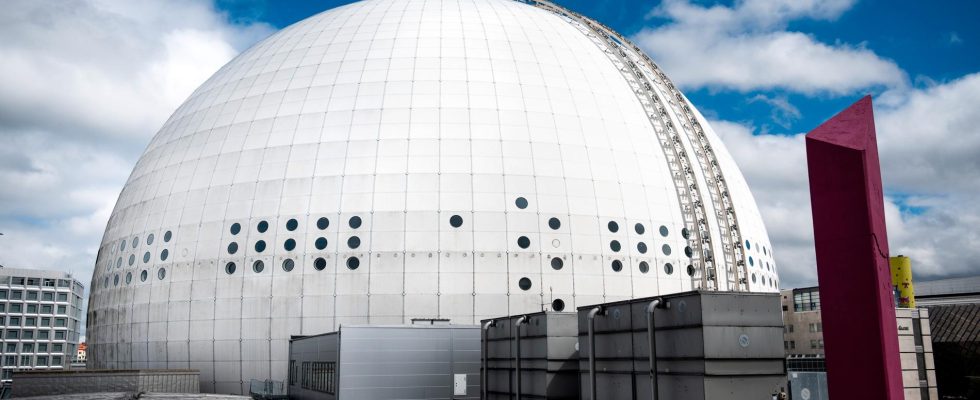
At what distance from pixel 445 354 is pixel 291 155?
12613mm

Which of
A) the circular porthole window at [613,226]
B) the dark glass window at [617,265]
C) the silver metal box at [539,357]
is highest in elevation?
the circular porthole window at [613,226]

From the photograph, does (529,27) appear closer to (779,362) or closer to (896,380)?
(779,362)

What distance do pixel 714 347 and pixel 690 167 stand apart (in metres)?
23.6

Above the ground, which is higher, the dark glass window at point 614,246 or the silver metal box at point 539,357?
the dark glass window at point 614,246

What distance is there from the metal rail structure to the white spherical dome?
133 millimetres

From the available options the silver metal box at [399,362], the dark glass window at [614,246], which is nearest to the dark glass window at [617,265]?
the dark glass window at [614,246]

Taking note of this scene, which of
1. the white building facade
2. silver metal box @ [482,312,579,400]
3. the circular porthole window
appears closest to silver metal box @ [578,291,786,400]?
silver metal box @ [482,312,579,400]

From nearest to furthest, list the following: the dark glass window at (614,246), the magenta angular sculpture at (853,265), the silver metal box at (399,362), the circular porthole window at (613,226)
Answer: the magenta angular sculpture at (853,265), the silver metal box at (399,362), the dark glass window at (614,246), the circular porthole window at (613,226)

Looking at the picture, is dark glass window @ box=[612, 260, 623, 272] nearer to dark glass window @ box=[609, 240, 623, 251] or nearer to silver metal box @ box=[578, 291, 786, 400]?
dark glass window @ box=[609, 240, 623, 251]

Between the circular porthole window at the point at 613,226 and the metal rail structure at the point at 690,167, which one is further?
the metal rail structure at the point at 690,167

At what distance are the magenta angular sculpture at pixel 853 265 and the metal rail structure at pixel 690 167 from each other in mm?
22172

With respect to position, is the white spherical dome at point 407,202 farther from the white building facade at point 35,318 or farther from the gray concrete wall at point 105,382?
the white building facade at point 35,318

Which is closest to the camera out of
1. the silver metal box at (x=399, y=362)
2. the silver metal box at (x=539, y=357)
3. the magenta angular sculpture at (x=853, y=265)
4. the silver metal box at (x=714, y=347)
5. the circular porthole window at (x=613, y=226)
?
the magenta angular sculpture at (x=853, y=265)

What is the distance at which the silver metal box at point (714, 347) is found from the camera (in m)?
16.5
